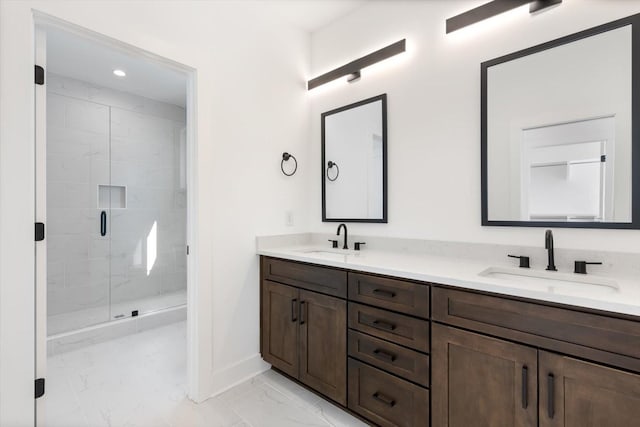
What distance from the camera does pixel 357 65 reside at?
2.30m

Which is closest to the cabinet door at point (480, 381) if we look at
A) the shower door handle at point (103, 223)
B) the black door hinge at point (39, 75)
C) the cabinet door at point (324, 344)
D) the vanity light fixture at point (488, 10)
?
the cabinet door at point (324, 344)

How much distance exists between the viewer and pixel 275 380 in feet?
7.08

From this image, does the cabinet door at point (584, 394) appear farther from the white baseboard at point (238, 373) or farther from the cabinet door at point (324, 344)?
the white baseboard at point (238, 373)

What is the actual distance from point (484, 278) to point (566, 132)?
2.94ft

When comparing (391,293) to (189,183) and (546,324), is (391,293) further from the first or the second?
(189,183)

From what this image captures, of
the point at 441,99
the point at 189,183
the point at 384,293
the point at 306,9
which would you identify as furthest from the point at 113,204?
the point at 441,99

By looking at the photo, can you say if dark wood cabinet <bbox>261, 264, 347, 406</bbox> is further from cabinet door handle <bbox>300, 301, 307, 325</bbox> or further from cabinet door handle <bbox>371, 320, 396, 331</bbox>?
cabinet door handle <bbox>371, 320, 396, 331</bbox>

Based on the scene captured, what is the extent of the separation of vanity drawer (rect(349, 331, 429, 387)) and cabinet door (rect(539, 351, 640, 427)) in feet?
1.47

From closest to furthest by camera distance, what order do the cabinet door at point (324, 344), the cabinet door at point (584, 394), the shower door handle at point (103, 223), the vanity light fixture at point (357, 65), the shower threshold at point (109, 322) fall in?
the cabinet door at point (584, 394) < the cabinet door at point (324, 344) < the vanity light fixture at point (357, 65) < the shower threshold at point (109, 322) < the shower door handle at point (103, 223)

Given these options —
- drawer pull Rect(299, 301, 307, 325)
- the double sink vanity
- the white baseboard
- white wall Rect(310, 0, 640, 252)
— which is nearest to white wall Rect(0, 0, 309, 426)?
the white baseboard

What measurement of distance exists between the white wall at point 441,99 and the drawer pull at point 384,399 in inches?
38.7

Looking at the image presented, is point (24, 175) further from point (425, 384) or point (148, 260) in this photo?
point (148, 260)

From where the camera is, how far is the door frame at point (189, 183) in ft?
4.65

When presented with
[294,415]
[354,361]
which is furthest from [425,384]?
[294,415]
